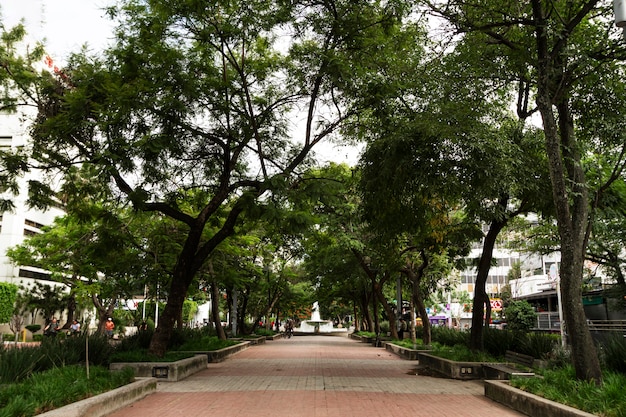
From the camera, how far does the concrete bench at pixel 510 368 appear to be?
35.4 ft

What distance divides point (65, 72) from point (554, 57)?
11661 millimetres

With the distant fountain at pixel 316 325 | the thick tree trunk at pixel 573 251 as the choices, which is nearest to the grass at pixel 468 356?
the thick tree trunk at pixel 573 251

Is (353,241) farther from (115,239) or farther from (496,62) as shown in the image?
(496,62)

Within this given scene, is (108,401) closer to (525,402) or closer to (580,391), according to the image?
(525,402)

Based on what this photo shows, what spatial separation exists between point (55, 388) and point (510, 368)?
9198mm

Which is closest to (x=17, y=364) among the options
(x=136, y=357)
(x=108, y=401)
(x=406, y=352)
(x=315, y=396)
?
(x=108, y=401)

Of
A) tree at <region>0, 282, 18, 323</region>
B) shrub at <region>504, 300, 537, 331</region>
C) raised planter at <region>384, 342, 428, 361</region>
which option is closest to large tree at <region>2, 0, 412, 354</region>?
raised planter at <region>384, 342, 428, 361</region>

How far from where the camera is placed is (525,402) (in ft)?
26.9

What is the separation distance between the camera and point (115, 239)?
14812 millimetres

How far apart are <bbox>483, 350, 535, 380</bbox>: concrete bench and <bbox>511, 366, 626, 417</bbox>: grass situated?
124 centimetres

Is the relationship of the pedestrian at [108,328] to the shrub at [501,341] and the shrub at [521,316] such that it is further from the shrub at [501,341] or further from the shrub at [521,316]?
the shrub at [521,316]

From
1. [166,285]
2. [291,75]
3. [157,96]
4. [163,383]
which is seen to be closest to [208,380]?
[163,383]

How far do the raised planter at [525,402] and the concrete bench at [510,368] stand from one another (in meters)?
0.71

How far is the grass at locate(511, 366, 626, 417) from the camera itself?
6.53m
